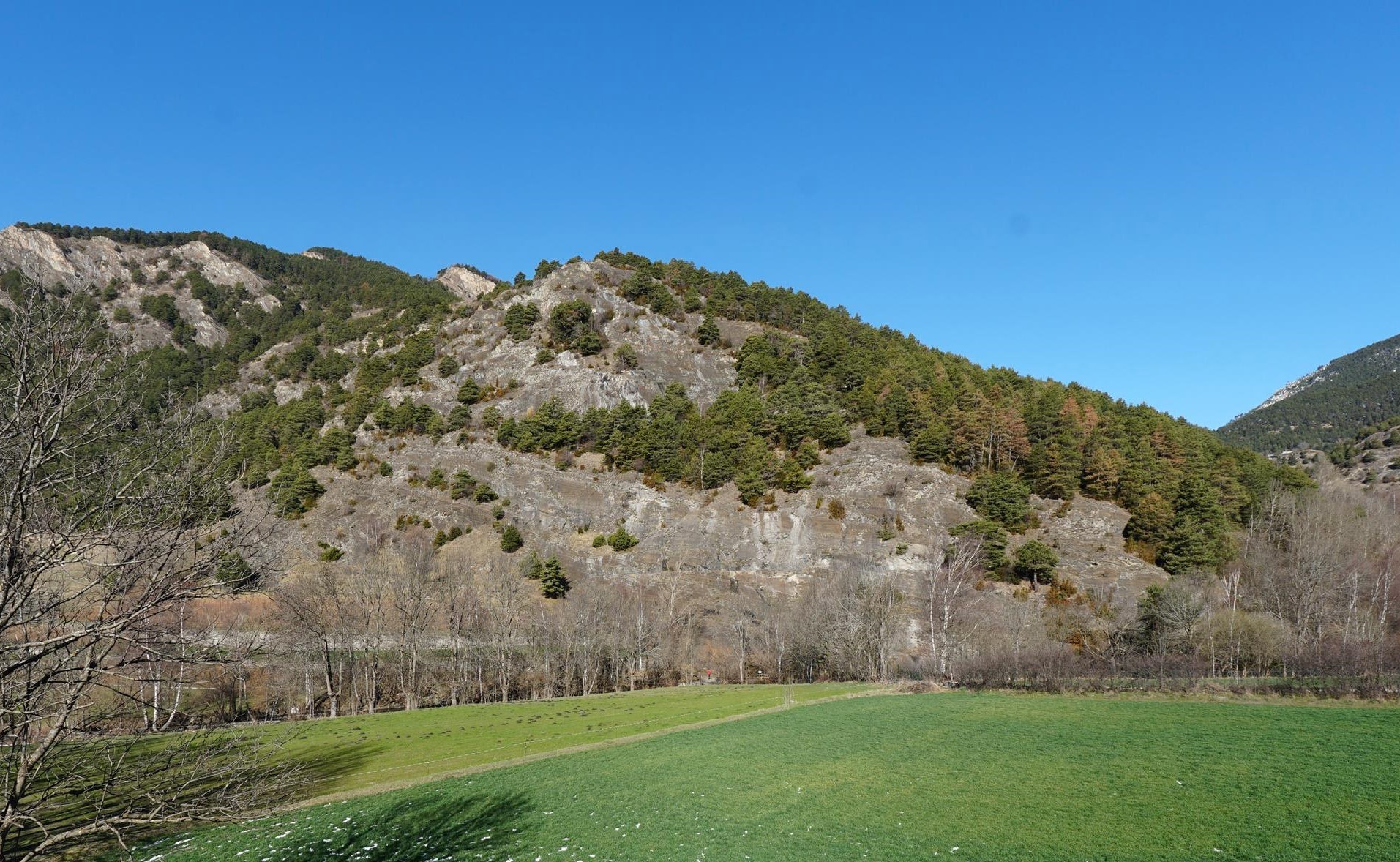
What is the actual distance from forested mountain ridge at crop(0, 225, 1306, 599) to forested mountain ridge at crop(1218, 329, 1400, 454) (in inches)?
2947

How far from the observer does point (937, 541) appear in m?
74.1

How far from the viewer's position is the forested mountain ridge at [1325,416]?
151250 mm

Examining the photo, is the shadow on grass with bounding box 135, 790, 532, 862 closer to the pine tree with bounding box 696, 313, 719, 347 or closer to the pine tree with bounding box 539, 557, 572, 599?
the pine tree with bounding box 539, 557, 572, 599

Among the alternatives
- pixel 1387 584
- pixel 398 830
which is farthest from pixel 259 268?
pixel 1387 584

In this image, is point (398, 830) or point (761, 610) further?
point (761, 610)

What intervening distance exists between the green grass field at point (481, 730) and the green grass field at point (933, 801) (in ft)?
13.1

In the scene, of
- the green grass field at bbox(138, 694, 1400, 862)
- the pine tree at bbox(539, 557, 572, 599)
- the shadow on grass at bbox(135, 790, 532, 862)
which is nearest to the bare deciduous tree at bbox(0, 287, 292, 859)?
the shadow on grass at bbox(135, 790, 532, 862)

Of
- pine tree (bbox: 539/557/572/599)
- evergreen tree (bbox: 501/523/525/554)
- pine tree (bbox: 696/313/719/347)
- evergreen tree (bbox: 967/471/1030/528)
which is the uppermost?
pine tree (bbox: 696/313/719/347)

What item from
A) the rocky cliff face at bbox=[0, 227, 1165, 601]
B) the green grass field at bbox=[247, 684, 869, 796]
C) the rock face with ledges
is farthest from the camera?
the rocky cliff face at bbox=[0, 227, 1165, 601]

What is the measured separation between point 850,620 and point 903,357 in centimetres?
6910

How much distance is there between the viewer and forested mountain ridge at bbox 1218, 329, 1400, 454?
15125 centimetres

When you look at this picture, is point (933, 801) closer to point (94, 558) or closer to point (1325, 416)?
point (94, 558)

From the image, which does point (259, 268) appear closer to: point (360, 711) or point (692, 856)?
point (360, 711)

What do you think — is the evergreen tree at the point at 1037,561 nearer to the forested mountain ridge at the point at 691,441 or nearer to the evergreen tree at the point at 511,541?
the forested mountain ridge at the point at 691,441
